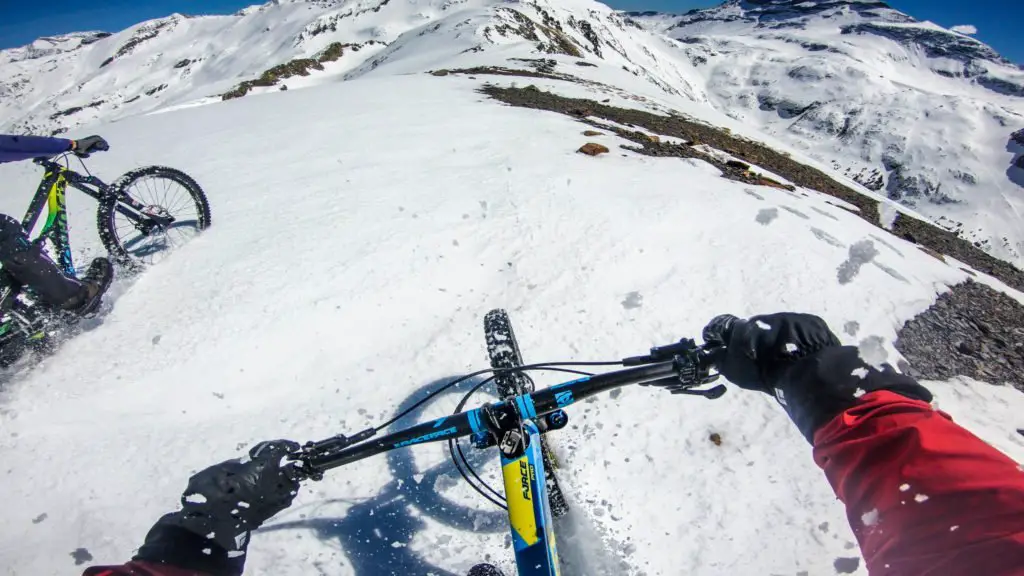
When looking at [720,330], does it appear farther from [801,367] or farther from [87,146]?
[87,146]

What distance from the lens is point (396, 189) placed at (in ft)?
23.9

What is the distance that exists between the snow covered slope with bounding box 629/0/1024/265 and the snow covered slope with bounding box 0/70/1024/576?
56.9 m

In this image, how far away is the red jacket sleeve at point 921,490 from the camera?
1.40m

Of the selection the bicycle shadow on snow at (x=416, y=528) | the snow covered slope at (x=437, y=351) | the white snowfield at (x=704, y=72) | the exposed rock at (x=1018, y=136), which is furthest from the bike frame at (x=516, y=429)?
the exposed rock at (x=1018, y=136)

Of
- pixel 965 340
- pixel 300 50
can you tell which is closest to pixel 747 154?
pixel 965 340

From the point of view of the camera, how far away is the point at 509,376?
3.64 metres

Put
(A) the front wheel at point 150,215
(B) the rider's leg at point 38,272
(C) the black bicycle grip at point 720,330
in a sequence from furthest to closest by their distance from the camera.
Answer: (A) the front wheel at point 150,215, (B) the rider's leg at point 38,272, (C) the black bicycle grip at point 720,330

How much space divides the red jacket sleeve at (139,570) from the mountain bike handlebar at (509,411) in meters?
0.58

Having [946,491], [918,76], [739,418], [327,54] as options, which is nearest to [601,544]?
[739,418]

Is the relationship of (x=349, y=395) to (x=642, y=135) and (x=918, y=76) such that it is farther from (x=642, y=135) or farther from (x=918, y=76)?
(x=918, y=76)

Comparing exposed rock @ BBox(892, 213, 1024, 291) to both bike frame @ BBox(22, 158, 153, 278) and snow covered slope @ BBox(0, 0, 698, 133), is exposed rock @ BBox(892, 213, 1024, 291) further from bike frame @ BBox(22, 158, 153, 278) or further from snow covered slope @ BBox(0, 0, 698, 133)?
snow covered slope @ BBox(0, 0, 698, 133)

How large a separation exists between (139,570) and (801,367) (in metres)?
3.10

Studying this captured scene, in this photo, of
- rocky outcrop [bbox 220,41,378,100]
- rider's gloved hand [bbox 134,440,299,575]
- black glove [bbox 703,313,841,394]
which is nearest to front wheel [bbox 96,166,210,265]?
rider's gloved hand [bbox 134,440,299,575]

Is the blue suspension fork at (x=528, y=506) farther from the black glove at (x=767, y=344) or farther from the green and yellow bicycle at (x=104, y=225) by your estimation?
the green and yellow bicycle at (x=104, y=225)
